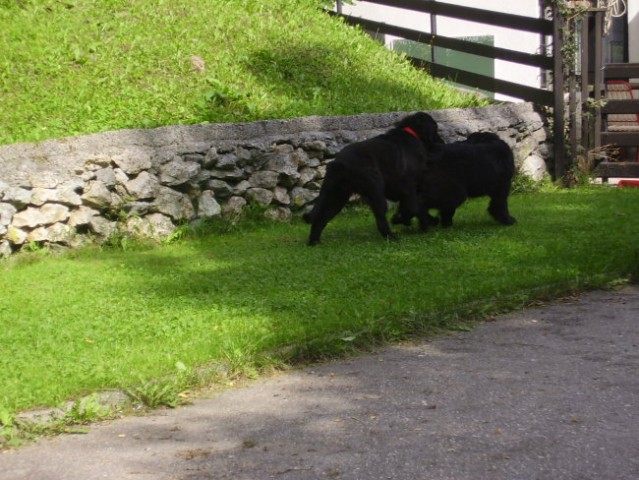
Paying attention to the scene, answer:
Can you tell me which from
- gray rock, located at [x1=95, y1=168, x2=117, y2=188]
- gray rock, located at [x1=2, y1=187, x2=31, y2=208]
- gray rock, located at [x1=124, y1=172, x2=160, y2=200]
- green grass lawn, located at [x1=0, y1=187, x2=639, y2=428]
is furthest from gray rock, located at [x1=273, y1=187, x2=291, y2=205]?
gray rock, located at [x1=2, y1=187, x2=31, y2=208]

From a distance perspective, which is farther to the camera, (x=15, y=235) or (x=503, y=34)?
(x=503, y=34)

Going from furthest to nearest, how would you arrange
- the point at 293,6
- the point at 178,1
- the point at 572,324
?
the point at 293,6 < the point at 178,1 < the point at 572,324

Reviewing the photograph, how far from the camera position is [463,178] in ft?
30.2

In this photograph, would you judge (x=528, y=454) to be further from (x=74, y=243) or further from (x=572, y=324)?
(x=74, y=243)

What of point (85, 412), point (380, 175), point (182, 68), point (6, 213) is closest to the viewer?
point (85, 412)

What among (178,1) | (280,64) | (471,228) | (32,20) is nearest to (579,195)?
(471,228)

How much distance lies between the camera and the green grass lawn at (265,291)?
17.9 feet

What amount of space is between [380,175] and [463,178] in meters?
1.06

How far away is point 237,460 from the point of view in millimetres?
4090

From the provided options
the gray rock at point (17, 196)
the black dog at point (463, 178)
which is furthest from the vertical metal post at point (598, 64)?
the gray rock at point (17, 196)

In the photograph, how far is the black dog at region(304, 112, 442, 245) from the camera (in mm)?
8516

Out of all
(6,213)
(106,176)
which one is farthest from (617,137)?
(6,213)

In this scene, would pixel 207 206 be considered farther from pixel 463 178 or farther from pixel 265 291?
pixel 265 291

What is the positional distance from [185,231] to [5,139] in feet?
6.62
